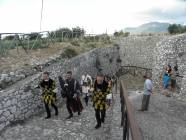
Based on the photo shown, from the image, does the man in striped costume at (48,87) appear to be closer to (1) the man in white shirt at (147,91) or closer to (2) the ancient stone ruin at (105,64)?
(2) the ancient stone ruin at (105,64)

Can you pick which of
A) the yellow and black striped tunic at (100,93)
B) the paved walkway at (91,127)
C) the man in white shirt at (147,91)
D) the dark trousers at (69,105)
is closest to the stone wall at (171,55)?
the man in white shirt at (147,91)

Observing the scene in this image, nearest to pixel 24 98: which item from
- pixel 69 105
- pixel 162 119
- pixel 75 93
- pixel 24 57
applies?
pixel 69 105

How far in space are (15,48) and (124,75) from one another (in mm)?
14099

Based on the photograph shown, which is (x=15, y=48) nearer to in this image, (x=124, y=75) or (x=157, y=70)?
(x=157, y=70)

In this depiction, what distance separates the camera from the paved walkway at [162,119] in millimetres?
9085

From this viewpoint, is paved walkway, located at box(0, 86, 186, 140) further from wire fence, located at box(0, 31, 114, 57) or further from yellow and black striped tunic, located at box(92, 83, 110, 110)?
wire fence, located at box(0, 31, 114, 57)

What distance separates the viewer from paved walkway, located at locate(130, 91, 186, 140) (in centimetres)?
909

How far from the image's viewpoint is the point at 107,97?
8.53 meters

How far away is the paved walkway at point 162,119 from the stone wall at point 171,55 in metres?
3.78

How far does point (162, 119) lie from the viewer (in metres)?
10.9

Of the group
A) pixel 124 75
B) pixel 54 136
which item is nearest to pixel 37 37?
pixel 54 136

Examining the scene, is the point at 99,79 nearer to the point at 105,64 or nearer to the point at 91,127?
the point at 91,127

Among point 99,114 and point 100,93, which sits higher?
point 100,93

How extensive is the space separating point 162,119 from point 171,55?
906 cm
